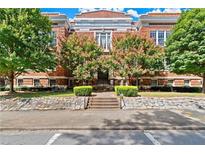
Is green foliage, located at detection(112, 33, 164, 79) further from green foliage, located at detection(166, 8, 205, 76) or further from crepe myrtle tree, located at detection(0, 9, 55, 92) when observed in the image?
crepe myrtle tree, located at detection(0, 9, 55, 92)

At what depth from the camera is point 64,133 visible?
8188 mm

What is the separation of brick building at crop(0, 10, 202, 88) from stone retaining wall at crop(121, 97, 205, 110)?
34.1 ft

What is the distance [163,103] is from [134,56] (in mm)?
6668

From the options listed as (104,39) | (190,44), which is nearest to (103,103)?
(190,44)

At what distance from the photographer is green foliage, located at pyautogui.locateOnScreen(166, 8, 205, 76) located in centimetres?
1912

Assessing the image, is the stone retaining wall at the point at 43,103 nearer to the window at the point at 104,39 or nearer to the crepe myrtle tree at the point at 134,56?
the crepe myrtle tree at the point at 134,56

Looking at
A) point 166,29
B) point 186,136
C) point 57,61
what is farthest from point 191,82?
point 186,136

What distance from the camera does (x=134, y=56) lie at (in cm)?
2081

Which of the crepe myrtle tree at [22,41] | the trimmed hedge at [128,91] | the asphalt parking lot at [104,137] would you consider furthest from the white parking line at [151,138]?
the crepe myrtle tree at [22,41]

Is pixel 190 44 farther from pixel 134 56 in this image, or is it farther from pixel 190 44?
A: pixel 134 56

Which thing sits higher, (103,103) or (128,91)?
(128,91)

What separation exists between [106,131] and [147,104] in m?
7.04

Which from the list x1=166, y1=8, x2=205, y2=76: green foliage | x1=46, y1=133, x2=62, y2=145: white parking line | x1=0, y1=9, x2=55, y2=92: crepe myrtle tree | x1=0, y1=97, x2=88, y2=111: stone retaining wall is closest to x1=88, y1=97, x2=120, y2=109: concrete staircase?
x1=0, y1=97, x2=88, y2=111: stone retaining wall

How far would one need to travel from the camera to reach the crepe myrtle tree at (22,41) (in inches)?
679
